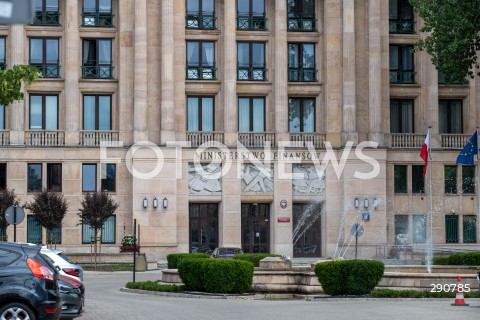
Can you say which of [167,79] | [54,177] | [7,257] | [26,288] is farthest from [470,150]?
[26,288]

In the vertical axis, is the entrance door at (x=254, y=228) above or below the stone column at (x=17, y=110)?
below

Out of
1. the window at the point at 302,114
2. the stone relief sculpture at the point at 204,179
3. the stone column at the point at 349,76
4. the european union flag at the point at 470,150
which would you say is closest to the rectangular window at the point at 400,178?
the stone column at the point at 349,76

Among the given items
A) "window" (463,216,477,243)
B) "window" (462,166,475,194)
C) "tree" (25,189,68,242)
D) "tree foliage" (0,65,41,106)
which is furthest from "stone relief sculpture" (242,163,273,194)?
"tree foliage" (0,65,41,106)

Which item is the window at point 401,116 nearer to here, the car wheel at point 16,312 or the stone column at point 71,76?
the stone column at point 71,76

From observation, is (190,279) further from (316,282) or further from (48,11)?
(48,11)

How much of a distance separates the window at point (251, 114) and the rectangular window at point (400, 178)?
8.58 meters

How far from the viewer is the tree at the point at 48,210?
5912 centimetres

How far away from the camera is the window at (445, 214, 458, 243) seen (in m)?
66.6

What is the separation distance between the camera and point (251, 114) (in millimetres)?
66188

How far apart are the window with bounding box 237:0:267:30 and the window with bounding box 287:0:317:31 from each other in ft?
5.49

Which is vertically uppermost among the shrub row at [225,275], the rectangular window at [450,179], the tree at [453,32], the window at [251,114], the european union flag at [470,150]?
the tree at [453,32]

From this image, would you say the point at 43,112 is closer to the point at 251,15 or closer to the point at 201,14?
the point at 201,14

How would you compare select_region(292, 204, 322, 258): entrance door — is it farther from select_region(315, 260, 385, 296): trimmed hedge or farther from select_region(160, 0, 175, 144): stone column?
select_region(315, 260, 385, 296): trimmed hedge

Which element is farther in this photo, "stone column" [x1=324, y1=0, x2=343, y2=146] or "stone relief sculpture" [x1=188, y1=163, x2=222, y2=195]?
"stone column" [x1=324, y1=0, x2=343, y2=146]
